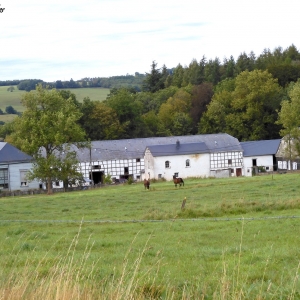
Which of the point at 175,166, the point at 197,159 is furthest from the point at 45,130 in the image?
the point at 197,159

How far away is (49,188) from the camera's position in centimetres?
6438

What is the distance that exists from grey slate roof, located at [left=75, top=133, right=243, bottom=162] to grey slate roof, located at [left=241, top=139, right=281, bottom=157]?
4.03 ft

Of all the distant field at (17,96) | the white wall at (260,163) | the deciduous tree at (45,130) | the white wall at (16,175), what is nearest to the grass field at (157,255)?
the deciduous tree at (45,130)

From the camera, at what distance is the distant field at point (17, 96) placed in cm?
15350

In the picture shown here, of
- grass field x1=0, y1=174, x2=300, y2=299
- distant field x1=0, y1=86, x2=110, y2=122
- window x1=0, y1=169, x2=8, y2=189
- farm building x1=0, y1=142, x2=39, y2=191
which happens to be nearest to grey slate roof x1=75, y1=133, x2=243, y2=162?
farm building x1=0, y1=142, x2=39, y2=191

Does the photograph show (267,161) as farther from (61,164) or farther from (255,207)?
(255,207)

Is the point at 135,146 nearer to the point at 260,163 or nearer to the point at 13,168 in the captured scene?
the point at 260,163

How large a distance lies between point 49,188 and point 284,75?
6696 centimetres

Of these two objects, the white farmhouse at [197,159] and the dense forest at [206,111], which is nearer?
the white farmhouse at [197,159]

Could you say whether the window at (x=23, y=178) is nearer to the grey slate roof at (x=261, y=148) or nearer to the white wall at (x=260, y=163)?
the white wall at (x=260, y=163)

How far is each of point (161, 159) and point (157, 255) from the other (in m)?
76.5

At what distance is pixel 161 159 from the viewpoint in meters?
85.6

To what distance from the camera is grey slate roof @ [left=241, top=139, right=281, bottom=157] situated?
88062mm

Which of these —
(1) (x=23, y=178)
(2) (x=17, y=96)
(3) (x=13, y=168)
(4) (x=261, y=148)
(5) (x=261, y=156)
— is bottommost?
(1) (x=23, y=178)
